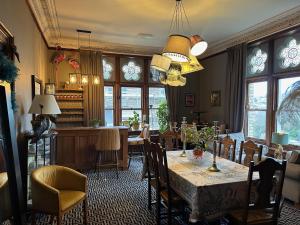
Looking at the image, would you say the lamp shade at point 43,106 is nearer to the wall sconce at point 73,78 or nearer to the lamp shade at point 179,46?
the lamp shade at point 179,46

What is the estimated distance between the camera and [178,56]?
2936 mm

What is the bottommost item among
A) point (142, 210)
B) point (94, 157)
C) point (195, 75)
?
point (142, 210)

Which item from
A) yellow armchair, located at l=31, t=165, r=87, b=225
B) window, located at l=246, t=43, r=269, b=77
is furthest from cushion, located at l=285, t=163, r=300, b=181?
yellow armchair, located at l=31, t=165, r=87, b=225

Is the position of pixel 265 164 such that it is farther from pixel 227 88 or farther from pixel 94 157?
pixel 227 88

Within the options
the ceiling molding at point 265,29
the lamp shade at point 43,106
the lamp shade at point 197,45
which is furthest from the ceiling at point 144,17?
the lamp shade at point 43,106

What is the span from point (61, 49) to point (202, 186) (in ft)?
18.5

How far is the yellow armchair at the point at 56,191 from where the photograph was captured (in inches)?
91.0

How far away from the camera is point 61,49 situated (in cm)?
622

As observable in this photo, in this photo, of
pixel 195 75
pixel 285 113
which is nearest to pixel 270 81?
pixel 285 113

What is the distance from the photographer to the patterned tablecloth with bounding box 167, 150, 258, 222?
6.72ft

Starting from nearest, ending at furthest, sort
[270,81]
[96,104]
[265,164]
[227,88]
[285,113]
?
[265,164], [285,113], [270,81], [227,88], [96,104]

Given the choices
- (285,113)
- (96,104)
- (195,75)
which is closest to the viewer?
(285,113)

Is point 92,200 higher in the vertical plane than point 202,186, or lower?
lower

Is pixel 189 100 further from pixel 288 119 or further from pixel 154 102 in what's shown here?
pixel 288 119
